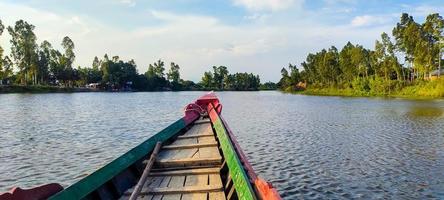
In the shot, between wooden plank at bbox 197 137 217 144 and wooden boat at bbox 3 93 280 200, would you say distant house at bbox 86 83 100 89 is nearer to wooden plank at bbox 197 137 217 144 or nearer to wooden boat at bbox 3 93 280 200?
wooden plank at bbox 197 137 217 144

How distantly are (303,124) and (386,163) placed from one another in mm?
14186

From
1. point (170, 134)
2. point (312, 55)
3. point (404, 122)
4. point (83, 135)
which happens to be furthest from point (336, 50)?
point (170, 134)

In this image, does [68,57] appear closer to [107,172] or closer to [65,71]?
[65,71]

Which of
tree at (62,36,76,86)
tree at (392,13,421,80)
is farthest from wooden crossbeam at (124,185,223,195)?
tree at (62,36,76,86)

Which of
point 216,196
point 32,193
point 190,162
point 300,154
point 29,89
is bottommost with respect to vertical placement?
point 300,154

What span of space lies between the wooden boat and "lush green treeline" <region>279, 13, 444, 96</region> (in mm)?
71255

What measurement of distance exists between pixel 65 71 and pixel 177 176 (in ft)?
383

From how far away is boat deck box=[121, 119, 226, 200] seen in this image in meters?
6.55

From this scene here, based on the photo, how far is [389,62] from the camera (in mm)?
84438

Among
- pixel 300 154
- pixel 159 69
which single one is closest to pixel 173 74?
pixel 159 69

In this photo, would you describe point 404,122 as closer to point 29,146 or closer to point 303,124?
point 303,124

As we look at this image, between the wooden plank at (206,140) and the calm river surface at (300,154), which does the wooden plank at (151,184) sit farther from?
the calm river surface at (300,154)

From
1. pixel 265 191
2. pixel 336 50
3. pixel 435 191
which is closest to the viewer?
pixel 265 191

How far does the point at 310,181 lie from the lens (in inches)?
481
